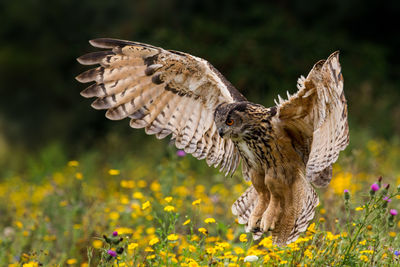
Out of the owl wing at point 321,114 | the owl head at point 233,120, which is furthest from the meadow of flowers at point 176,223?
the owl head at point 233,120

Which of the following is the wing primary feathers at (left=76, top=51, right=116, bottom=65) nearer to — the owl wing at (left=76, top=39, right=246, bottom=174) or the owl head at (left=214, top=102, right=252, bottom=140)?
the owl wing at (left=76, top=39, right=246, bottom=174)

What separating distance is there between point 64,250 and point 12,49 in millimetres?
10088

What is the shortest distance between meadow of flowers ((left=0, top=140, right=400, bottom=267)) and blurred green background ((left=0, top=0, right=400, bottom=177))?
4.12 m

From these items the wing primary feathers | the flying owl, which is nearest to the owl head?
the flying owl

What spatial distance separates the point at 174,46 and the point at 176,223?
7.11 meters

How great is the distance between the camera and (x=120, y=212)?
5.10 metres

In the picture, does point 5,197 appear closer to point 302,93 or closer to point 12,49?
point 302,93

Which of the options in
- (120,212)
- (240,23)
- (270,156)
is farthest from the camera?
(240,23)

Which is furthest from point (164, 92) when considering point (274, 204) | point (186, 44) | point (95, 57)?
point (186, 44)

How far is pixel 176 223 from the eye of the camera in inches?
190

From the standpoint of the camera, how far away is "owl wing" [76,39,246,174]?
4.20 metres

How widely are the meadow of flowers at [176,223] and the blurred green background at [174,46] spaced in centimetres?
412

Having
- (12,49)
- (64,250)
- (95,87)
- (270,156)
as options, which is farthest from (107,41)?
(12,49)

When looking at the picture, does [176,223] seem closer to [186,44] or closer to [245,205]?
[245,205]
